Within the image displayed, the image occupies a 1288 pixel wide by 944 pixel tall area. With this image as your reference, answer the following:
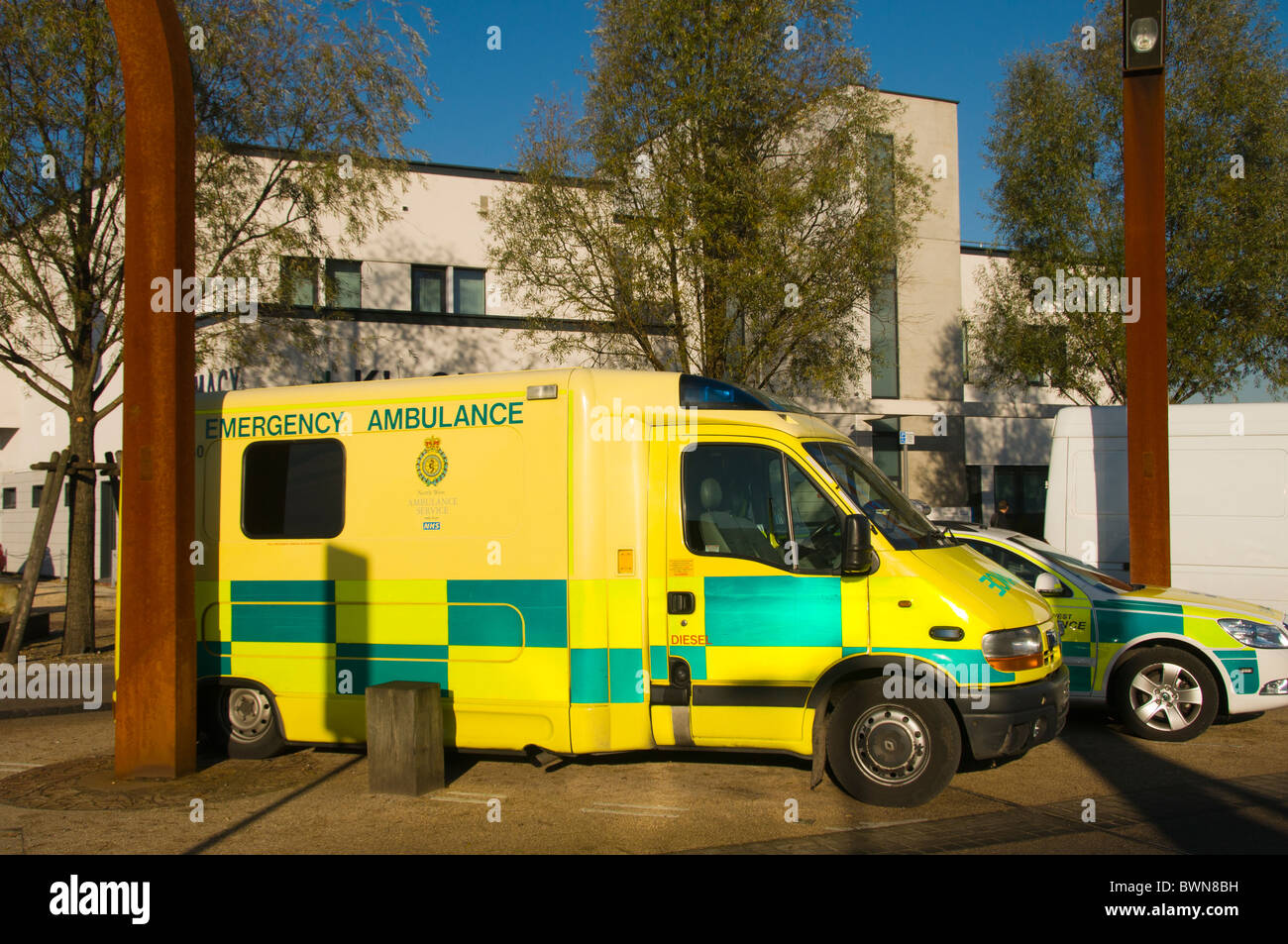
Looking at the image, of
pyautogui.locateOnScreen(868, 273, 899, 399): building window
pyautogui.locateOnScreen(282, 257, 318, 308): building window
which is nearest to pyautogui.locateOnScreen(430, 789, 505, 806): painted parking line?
pyautogui.locateOnScreen(282, 257, 318, 308): building window

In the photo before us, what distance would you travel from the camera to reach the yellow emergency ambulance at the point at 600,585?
6.49 m

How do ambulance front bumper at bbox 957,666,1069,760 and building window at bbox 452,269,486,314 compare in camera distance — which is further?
building window at bbox 452,269,486,314

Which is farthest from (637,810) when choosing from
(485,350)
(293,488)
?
(485,350)

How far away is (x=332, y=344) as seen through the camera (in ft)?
56.5

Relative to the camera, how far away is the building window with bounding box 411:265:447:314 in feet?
62.7

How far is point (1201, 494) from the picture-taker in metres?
11.6

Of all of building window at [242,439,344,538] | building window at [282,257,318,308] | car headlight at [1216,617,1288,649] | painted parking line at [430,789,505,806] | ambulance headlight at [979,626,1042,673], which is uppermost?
building window at [282,257,318,308]

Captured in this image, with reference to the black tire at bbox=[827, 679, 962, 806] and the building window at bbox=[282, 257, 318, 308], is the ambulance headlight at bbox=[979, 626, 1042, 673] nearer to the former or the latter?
the black tire at bbox=[827, 679, 962, 806]

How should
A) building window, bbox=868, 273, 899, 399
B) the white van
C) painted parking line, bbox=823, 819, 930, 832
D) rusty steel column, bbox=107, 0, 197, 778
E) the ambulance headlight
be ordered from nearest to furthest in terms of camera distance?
painted parking line, bbox=823, 819, 930, 832
the ambulance headlight
rusty steel column, bbox=107, 0, 197, 778
the white van
building window, bbox=868, 273, 899, 399

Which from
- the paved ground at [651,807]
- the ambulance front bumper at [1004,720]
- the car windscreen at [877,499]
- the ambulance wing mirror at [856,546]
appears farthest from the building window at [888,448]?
the ambulance wing mirror at [856,546]

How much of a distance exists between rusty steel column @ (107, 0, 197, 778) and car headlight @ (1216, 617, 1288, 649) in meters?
8.10

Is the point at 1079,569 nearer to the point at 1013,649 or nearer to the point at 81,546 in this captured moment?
the point at 1013,649

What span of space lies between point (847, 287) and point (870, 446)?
883 cm

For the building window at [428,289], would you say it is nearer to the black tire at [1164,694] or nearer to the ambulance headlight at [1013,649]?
the black tire at [1164,694]
